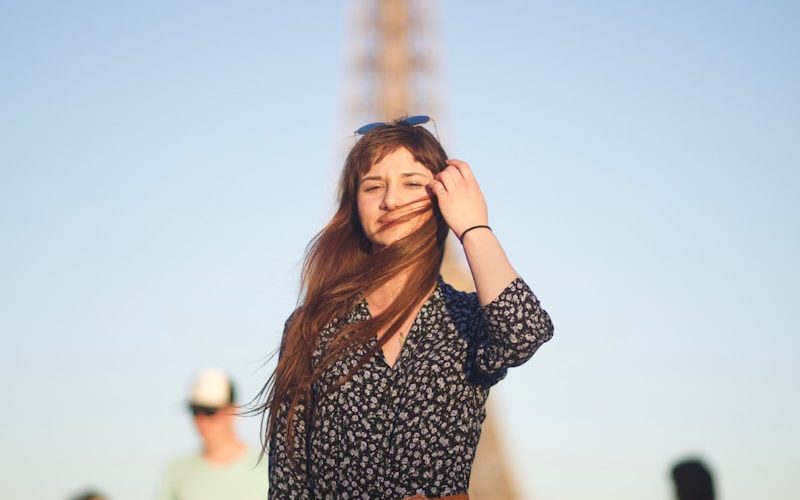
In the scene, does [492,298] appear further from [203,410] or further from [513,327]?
[203,410]

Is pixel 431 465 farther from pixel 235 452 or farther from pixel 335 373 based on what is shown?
pixel 235 452

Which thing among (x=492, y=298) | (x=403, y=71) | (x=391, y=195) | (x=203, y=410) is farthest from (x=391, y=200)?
(x=403, y=71)

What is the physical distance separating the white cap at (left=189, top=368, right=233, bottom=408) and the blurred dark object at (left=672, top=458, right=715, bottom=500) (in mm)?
2744

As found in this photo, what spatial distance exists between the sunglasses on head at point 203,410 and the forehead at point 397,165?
9.60 ft

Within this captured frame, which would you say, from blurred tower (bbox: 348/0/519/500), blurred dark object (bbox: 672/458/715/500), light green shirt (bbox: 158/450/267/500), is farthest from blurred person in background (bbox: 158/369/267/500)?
blurred tower (bbox: 348/0/519/500)

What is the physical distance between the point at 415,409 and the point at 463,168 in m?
0.61

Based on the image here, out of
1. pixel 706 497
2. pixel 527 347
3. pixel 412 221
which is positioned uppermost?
pixel 412 221

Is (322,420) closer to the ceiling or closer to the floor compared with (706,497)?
closer to the ceiling

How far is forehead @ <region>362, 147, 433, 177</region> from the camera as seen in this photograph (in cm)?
370

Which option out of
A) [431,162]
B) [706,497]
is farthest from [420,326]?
[706,497]

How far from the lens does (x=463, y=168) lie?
3574mm

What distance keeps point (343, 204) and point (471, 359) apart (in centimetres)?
69

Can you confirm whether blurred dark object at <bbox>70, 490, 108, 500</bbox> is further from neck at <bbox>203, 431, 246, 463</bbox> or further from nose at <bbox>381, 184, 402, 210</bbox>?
nose at <bbox>381, 184, 402, 210</bbox>

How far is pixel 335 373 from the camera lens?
3527 millimetres
